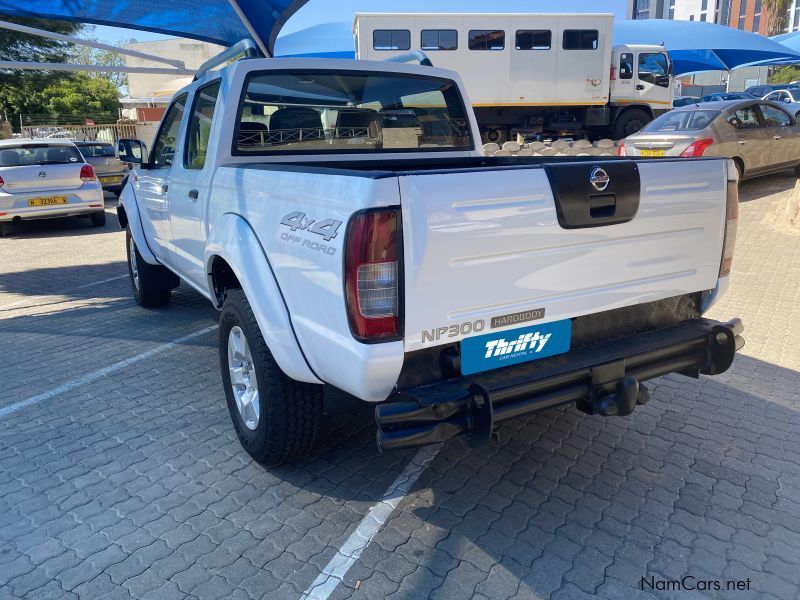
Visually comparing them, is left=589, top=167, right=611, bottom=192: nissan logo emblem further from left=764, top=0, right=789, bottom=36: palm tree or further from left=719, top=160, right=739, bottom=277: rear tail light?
left=764, top=0, right=789, bottom=36: palm tree

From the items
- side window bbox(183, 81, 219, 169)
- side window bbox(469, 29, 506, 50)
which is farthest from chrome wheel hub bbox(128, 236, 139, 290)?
side window bbox(469, 29, 506, 50)

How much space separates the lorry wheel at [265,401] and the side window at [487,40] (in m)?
17.3

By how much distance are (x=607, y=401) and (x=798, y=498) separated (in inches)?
45.7

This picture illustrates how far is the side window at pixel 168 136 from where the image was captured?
4.72 metres

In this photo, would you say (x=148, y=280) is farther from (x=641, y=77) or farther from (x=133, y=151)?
(x=641, y=77)

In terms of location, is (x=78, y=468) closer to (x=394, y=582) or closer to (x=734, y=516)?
(x=394, y=582)

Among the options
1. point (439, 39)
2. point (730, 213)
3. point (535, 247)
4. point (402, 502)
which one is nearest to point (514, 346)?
point (535, 247)

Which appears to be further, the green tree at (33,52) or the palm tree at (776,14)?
the palm tree at (776,14)

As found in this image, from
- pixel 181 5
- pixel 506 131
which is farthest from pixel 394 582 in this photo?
pixel 506 131

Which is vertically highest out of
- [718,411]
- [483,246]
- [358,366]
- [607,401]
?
[483,246]

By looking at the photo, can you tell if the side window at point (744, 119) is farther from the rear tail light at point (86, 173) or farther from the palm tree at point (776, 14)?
the palm tree at point (776, 14)

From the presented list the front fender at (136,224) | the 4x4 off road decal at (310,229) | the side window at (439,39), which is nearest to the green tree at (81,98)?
the side window at (439,39)

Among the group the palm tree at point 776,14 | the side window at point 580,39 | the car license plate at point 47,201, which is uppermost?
the palm tree at point 776,14

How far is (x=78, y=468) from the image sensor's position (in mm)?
3406
